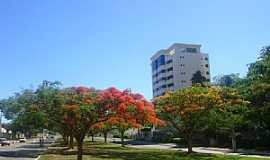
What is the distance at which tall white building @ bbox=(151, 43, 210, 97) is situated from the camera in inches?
5527

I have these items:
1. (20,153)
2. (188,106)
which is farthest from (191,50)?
(20,153)

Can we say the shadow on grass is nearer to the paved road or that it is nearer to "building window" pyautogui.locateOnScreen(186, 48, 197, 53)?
the paved road

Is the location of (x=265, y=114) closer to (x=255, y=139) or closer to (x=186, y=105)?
(x=186, y=105)

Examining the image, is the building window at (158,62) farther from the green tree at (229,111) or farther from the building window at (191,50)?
the green tree at (229,111)

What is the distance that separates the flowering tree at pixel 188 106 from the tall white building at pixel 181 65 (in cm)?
9441

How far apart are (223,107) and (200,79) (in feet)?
173

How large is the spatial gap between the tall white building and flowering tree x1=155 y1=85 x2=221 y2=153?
9441 cm

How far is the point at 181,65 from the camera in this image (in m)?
141

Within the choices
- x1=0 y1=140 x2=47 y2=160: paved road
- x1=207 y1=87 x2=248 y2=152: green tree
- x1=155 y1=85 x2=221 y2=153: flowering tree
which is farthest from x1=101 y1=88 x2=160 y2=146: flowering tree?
x1=207 y1=87 x2=248 y2=152: green tree

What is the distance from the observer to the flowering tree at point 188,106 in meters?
43.8

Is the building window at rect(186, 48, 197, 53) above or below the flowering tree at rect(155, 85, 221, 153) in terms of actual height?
above

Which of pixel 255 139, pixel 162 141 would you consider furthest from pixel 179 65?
pixel 255 139

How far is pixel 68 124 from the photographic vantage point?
29.6 metres

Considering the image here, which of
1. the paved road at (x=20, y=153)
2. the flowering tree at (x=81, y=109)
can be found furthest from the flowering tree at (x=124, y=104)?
the paved road at (x=20, y=153)
